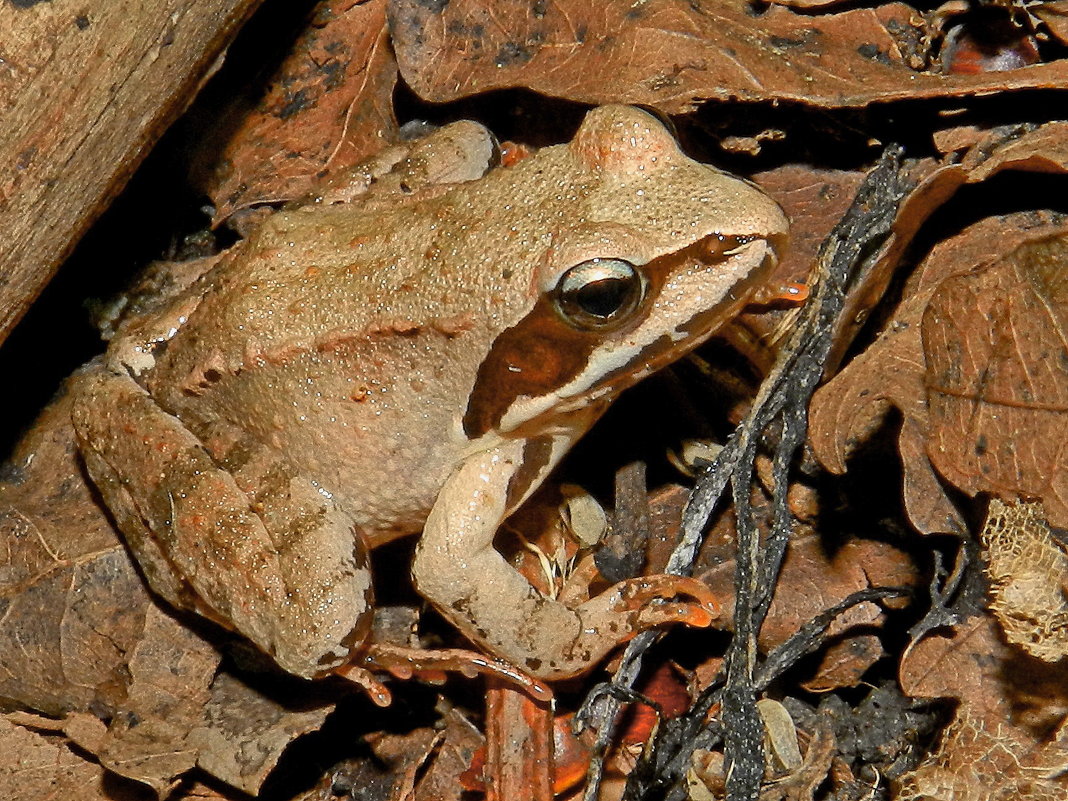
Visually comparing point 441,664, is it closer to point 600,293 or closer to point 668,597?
point 668,597

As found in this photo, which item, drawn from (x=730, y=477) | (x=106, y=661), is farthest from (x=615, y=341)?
(x=106, y=661)

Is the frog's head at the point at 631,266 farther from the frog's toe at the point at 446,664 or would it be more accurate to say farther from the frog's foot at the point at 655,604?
the frog's toe at the point at 446,664

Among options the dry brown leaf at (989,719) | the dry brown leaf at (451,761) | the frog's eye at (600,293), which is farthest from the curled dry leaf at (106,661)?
the dry brown leaf at (989,719)

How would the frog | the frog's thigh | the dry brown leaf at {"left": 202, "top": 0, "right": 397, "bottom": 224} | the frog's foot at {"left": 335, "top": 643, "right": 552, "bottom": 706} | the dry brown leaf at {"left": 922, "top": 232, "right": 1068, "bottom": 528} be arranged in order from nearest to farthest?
the dry brown leaf at {"left": 922, "top": 232, "right": 1068, "bottom": 528} → the frog → the frog's thigh → the frog's foot at {"left": 335, "top": 643, "right": 552, "bottom": 706} → the dry brown leaf at {"left": 202, "top": 0, "right": 397, "bottom": 224}

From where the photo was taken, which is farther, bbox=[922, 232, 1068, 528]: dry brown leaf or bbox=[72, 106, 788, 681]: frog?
bbox=[72, 106, 788, 681]: frog

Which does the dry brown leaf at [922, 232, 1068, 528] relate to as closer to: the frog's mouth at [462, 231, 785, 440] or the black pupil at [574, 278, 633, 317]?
the frog's mouth at [462, 231, 785, 440]

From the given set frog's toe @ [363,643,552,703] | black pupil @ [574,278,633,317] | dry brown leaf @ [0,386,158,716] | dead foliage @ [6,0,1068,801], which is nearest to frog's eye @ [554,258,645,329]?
black pupil @ [574,278,633,317]

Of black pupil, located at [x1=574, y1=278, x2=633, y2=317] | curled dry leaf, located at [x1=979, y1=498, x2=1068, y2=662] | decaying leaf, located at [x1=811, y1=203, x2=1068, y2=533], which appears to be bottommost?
curled dry leaf, located at [x1=979, y1=498, x2=1068, y2=662]

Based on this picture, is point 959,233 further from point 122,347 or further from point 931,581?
point 122,347
